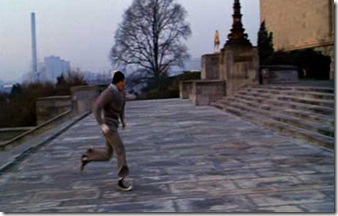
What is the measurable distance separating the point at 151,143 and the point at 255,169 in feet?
10.9

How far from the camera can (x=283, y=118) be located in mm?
11000

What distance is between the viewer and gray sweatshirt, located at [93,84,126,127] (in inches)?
227

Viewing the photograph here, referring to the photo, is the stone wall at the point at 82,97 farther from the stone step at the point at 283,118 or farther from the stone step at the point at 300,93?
the stone step at the point at 300,93

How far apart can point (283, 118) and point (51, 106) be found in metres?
12.2

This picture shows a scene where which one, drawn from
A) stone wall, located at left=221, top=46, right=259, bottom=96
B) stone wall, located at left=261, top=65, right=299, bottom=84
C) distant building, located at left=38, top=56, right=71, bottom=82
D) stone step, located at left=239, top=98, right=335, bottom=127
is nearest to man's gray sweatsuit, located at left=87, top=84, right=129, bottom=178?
stone step, located at left=239, top=98, right=335, bottom=127

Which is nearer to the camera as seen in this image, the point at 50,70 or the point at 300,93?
the point at 300,93

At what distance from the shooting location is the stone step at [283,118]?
8.82 m

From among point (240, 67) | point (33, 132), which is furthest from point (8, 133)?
point (240, 67)

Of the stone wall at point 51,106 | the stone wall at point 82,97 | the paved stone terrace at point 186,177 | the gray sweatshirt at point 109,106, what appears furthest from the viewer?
the stone wall at point 51,106

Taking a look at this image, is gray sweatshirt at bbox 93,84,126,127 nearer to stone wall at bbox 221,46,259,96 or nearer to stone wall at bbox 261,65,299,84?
stone wall at bbox 221,46,259,96

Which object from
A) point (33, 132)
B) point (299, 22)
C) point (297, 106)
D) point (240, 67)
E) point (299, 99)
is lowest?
point (33, 132)

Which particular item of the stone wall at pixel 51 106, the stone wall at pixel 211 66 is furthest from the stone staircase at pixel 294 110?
the stone wall at pixel 51 106

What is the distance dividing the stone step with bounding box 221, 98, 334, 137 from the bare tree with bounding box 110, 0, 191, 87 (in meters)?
23.8

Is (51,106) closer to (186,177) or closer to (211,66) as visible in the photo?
(211,66)
